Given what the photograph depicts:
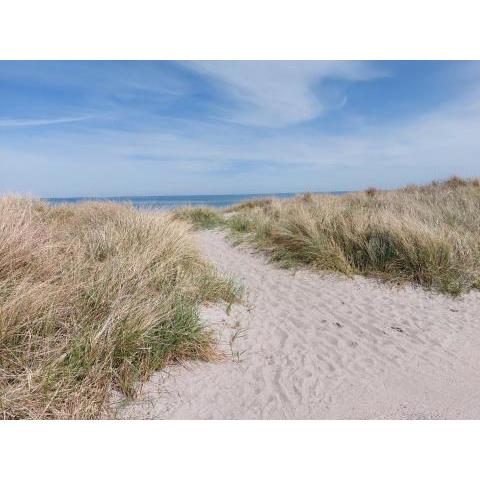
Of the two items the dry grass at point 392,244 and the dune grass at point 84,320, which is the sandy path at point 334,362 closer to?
the dune grass at point 84,320

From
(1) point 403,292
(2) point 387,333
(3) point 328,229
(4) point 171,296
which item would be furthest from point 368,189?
(4) point 171,296

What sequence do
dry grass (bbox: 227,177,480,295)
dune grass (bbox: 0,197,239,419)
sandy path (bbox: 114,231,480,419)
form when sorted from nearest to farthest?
dune grass (bbox: 0,197,239,419), sandy path (bbox: 114,231,480,419), dry grass (bbox: 227,177,480,295)

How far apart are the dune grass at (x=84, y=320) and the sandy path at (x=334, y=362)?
0.82ft

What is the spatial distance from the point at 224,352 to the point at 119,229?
3.54 m

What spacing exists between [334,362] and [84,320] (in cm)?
233

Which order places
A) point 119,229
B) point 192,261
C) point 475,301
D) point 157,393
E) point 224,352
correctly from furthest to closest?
1. point 119,229
2. point 192,261
3. point 475,301
4. point 224,352
5. point 157,393

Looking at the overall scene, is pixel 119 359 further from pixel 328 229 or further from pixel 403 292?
pixel 328 229

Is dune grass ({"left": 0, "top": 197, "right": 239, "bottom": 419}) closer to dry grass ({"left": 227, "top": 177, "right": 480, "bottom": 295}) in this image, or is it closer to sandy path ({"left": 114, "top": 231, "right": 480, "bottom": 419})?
sandy path ({"left": 114, "top": 231, "right": 480, "bottom": 419})

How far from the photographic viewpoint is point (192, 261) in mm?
5691

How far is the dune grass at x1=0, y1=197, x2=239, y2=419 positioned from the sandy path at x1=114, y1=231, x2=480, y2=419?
0.25 metres

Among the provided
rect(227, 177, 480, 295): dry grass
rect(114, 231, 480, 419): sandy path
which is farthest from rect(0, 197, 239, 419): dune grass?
rect(227, 177, 480, 295): dry grass

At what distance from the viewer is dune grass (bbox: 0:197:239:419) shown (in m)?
2.32

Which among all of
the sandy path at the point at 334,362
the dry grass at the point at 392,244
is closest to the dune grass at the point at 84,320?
the sandy path at the point at 334,362

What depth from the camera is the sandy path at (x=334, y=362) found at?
265cm
